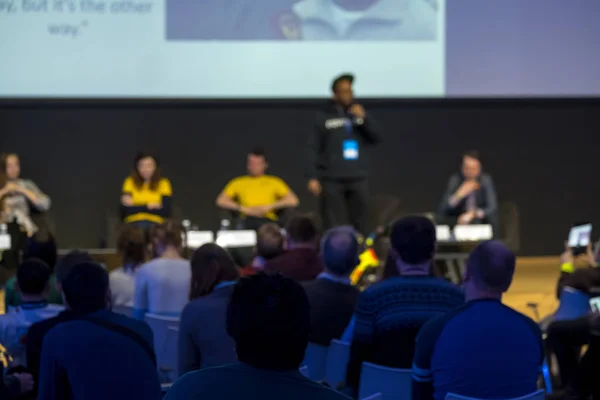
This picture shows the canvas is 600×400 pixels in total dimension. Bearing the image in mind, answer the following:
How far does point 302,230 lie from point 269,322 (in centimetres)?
301

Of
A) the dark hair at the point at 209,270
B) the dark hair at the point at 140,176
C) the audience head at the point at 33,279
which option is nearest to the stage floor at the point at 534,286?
the dark hair at the point at 140,176

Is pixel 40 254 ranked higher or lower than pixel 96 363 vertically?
higher

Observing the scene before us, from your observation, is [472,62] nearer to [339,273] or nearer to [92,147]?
[92,147]

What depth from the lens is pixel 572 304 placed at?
4.77 meters

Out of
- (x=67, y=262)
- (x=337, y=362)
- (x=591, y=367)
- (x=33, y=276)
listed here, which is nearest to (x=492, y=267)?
(x=337, y=362)

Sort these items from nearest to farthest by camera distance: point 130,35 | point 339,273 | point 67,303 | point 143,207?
point 67,303 → point 339,273 → point 143,207 → point 130,35

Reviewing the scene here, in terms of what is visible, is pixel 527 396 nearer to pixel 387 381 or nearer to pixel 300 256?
pixel 387 381

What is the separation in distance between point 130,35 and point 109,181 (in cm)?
152

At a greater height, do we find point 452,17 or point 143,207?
point 452,17

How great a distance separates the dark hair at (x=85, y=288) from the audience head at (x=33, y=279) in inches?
24.5

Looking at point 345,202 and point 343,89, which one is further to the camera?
point 345,202

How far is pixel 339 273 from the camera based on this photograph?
3.78 meters

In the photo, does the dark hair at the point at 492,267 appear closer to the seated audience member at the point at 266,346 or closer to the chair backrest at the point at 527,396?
the chair backrest at the point at 527,396

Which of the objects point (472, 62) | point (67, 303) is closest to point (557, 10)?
point (472, 62)
